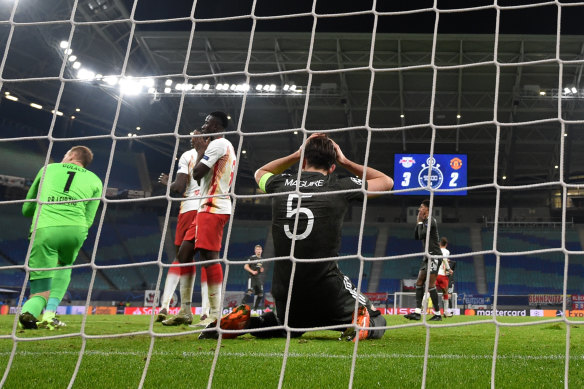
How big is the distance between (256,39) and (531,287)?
1488 cm

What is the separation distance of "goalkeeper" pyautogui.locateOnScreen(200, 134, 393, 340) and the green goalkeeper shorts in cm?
165

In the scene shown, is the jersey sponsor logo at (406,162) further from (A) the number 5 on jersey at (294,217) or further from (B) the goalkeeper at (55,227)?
(A) the number 5 on jersey at (294,217)

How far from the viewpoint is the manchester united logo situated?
1583cm

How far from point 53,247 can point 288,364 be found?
95.3 inches

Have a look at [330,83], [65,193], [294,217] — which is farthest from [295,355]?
[330,83]

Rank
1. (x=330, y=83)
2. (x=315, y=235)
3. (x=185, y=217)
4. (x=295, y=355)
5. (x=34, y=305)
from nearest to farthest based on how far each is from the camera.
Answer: (x=295, y=355), (x=315, y=235), (x=34, y=305), (x=185, y=217), (x=330, y=83)

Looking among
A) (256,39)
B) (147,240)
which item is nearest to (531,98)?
(256,39)

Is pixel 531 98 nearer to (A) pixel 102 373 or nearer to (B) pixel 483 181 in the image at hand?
(B) pixel 483 181

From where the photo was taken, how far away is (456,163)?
627 inches

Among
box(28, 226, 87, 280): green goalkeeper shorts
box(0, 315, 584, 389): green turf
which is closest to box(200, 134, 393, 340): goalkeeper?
box(0, 315, 584, 389): green turf

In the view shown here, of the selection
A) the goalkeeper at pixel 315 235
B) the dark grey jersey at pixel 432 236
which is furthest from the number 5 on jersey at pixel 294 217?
the dark grey jersey at pixel 432 236

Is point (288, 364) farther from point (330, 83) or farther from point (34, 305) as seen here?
point (330, 83)

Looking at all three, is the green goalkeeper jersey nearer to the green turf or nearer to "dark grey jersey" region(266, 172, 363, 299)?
the green turf

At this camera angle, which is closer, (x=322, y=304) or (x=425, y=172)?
(x=322, y=304)
